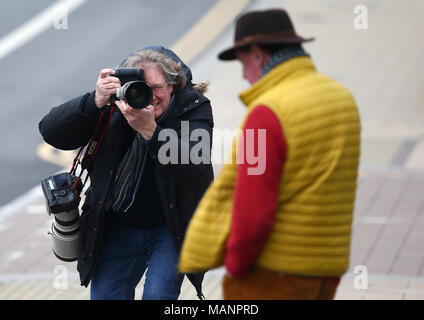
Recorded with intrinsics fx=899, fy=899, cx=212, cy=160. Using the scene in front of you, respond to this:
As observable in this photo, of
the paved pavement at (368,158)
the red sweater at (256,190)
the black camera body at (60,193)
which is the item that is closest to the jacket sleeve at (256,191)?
the red sweater at (256,190)

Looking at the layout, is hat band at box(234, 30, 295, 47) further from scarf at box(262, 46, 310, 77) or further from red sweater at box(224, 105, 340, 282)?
red sweater at box(224, 105, 340, 282)

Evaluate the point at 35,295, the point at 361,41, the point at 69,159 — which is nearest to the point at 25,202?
the point at 69,159

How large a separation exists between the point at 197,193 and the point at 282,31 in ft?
4.44

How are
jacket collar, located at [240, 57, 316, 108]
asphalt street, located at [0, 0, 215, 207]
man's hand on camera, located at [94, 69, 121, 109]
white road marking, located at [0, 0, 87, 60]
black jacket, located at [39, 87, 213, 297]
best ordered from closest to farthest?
jacket collar, located at [240, 57, 316, 108], man's hand on camera, located at [94, 69, 121, 109], black jacket, located at [39, 87, 213, 297], asphalt street, located at [0, 0, 215, 207], white road marking, located at [0, 0, 87, 60]

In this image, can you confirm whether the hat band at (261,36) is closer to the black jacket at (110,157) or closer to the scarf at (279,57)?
the scarf at (279,57)

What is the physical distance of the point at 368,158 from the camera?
10820 millimetres

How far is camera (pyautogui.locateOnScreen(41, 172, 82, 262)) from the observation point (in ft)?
15.5

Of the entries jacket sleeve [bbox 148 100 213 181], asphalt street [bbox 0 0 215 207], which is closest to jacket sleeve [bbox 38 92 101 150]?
jacket sleeve [bbox 148 100 213 181]

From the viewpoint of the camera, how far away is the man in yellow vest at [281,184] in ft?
11.2

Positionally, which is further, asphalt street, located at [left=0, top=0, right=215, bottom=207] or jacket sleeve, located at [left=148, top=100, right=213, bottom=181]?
asphalt street, located at [left=0, top=0, right=215, bottom=207]

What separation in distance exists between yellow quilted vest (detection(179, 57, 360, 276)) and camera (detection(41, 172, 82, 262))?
51.2 inches

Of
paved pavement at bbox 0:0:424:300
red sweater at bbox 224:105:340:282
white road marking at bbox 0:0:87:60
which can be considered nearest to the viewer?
red sweater at bbox 224:105:340:282

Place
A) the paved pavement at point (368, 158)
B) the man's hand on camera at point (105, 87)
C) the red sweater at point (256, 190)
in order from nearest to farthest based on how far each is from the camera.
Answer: the red sweater at point (256, 190), the man's hand on camera at point (105, 87), the paved pavement at point (368, 158)

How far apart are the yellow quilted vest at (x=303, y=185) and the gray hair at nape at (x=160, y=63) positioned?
1.17 meters
